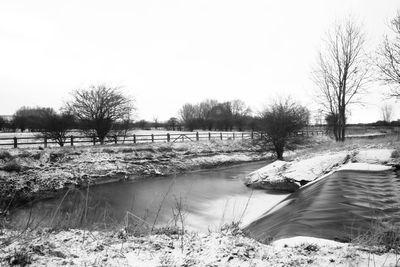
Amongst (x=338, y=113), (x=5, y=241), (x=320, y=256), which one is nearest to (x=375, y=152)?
(x=338, y=113)

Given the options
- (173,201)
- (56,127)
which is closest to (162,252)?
(173,201)

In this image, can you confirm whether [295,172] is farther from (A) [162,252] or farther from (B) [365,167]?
(A) [162,252]

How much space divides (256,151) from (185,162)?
10.3 meters

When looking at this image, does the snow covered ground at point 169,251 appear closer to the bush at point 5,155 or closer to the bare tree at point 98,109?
the bush at point 5,155

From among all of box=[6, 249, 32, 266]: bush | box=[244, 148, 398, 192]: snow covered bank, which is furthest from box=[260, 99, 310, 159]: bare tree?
box=[6, 249, 32, 266]: bush

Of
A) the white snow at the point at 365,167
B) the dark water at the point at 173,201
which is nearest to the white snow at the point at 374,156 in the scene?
the white snow at the point at 365,167

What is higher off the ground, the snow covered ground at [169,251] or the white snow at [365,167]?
the snow covered ground at [169,251]

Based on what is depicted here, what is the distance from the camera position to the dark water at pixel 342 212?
19.0ft

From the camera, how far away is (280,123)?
2595 cm

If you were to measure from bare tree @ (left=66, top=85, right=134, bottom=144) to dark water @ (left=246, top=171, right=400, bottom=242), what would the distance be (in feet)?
82.0

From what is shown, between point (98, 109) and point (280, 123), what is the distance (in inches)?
762

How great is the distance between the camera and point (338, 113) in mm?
25141

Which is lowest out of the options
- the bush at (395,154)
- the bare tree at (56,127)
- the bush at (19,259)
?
the bush at (19,259)

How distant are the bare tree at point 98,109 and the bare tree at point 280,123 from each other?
52.8ft
